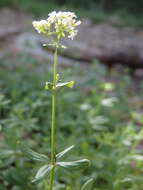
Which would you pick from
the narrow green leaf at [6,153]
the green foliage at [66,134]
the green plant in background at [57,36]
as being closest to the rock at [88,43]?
the green foliage at [66,134]

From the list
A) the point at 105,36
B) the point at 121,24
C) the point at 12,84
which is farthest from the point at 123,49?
the point at 12,84

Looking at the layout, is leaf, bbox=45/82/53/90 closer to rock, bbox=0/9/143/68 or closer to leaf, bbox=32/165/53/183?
leaf, bbox=32/165/53/183

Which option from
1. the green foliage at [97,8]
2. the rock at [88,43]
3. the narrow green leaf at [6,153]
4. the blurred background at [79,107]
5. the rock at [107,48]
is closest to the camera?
the narrow green leaf at [6,153]

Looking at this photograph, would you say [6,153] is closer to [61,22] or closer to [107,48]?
[61,22]

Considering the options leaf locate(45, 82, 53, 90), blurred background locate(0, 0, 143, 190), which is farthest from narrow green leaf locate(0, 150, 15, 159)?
leaf locate(45, 82, 53, 90)

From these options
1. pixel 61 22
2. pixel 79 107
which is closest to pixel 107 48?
pixel 79 107

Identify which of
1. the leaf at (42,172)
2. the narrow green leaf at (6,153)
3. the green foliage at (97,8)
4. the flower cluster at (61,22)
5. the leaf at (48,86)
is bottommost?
the narrow green leaf at (6,153)

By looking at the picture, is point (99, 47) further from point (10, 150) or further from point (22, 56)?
point (10, 150)

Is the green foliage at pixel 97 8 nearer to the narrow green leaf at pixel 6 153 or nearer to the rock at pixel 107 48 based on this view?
the rock at pixel 107 48
